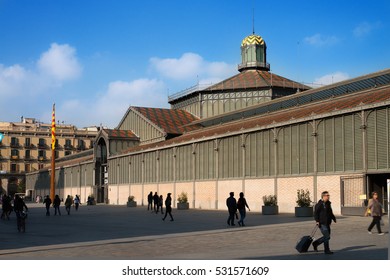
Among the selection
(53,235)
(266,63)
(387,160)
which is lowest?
(53,235)

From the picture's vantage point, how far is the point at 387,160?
39.9m

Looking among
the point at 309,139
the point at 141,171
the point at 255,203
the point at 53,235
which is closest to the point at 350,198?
the point at 309,139

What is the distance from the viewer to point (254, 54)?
97.7 metres

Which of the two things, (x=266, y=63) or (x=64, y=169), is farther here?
(x=64, y=169)

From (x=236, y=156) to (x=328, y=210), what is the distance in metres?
39.0

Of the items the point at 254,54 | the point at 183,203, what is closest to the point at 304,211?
the point at 183,203

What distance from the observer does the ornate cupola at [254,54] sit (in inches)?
3826

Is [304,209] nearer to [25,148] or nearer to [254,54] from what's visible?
[254,54]

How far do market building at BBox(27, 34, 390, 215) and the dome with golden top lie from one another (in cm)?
19

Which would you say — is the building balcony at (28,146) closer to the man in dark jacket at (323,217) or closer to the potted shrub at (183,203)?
the potted shrub at (183,203)

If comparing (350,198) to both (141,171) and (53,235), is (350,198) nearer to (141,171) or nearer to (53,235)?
(53,235)

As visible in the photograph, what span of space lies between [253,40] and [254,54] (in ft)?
9.15

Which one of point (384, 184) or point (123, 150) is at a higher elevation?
point (123, 150)

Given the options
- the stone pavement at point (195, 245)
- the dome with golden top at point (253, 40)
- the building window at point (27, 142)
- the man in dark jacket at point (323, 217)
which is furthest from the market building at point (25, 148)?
the man in dark jacket at point (323, 217)
